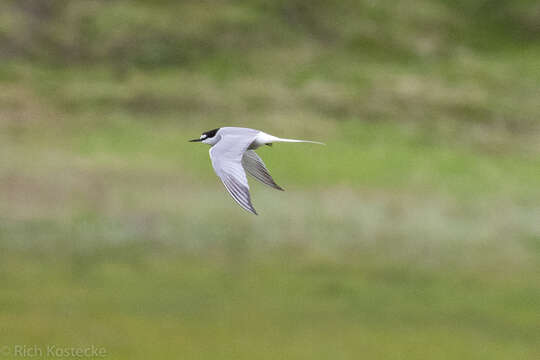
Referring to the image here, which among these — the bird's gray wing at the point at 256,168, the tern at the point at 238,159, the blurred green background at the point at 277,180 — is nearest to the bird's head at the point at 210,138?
the tern at the point at 238,159

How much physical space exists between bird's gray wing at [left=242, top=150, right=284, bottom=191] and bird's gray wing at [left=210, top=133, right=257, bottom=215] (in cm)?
35

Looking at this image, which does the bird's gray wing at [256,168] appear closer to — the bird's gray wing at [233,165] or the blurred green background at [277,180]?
the bird's gray wing at [233,165]

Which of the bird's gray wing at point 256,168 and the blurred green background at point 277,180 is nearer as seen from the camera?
the bird's gray wing at point 256,168

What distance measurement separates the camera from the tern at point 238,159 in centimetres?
579

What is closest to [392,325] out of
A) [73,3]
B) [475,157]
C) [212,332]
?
[212,332]

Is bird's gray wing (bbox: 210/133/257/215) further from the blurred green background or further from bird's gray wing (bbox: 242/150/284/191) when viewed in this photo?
the blurred green background

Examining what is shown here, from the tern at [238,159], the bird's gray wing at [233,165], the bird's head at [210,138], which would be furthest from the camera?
the bird's head at [210,138]

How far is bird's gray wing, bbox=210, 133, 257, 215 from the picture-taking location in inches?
223

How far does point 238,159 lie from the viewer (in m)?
6.36

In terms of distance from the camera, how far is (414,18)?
1953 inches

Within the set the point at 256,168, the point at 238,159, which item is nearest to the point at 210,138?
the point at 256,168

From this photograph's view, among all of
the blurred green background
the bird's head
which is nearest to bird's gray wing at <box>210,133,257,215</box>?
the bird's head

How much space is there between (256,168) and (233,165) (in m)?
1.20

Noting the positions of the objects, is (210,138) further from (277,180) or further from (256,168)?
(277,180)
